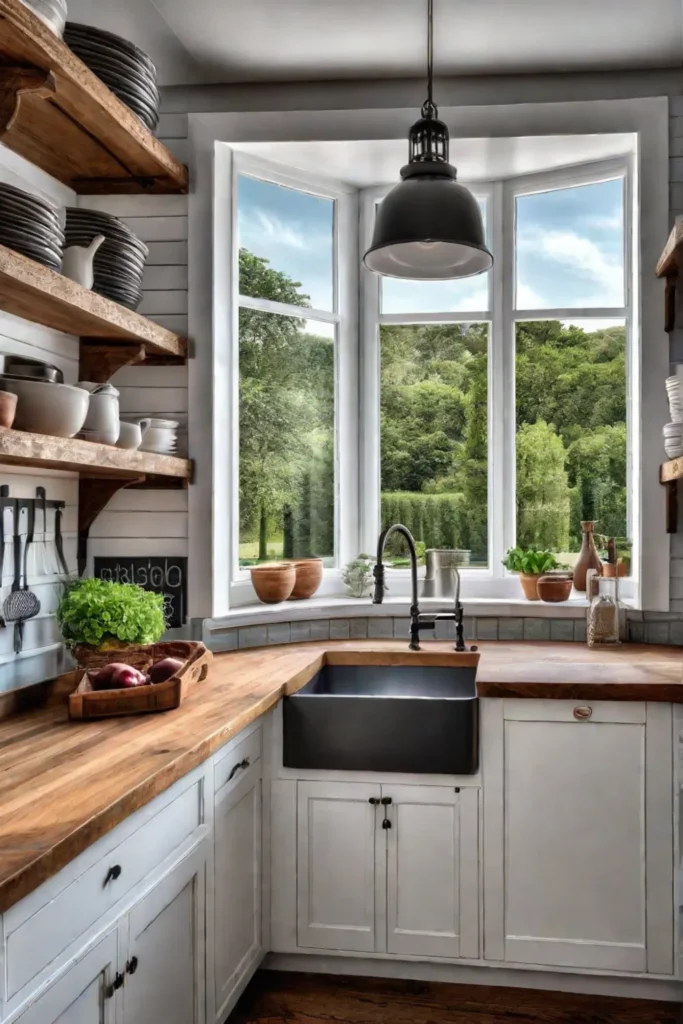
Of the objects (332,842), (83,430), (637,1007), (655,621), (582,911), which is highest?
(83,430)

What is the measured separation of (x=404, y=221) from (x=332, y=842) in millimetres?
1786

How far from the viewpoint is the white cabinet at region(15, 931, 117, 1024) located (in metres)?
1.38

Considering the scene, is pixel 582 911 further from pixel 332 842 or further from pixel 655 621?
pixel 655 621

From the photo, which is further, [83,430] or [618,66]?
[618,66]

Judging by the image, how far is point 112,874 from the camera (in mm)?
1599

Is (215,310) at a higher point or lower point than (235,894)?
higher

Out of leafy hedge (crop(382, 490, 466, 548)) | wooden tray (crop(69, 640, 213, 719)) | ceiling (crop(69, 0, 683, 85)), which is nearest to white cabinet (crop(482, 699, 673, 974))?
wooden tray (crop(69, 640, 213, 719))

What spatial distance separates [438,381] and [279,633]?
4.12ft

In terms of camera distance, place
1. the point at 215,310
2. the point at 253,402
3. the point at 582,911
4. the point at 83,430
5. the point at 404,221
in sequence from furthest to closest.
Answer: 1. the point at 253,402
2. the point at 215,310
3. the point at 582,911
4. the point at 83,430
5. the point at 404,221

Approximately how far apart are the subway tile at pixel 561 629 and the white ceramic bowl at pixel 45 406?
80.0 inches

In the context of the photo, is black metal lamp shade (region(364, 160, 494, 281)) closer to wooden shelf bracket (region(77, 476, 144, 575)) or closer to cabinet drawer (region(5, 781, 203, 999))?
wooden shelf bracket (region(77, 476, 144, 575))

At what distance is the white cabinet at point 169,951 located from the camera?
66.9 inches

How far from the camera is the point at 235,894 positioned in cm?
236

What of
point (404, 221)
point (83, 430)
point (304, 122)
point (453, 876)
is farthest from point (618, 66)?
point (453, 876)
